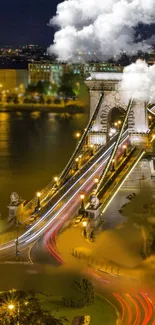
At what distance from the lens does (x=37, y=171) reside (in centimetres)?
2811

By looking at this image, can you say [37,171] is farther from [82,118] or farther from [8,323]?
[82,118]

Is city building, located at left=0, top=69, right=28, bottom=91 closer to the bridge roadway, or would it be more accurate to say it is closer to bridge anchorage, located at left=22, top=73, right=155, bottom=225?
bridge anchorage, located at left=22, top=73, right=155, bottom=225

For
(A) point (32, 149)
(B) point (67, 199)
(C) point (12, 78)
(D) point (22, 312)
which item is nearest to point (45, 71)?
(C) point (12, 78)

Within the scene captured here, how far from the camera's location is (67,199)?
18.4m

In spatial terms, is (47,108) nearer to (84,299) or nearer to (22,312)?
(84,299)

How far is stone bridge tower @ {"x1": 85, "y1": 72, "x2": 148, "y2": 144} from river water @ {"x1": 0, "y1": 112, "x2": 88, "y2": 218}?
282 centimetres

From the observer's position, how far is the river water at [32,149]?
2481 centimetres

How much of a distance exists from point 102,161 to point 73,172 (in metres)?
1.09

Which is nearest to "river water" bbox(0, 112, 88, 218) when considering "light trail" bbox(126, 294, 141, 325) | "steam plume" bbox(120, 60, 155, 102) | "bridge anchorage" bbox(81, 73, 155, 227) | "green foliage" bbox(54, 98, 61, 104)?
"bridge anchorage" bbox(81, 73, 155, 227)

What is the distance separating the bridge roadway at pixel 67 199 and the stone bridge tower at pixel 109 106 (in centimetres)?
64

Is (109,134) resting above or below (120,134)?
below

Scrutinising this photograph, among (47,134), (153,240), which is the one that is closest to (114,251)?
(153,240)

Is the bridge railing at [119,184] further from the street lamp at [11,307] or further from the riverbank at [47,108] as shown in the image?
the riverbank at [47,108]

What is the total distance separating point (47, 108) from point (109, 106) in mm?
42838
